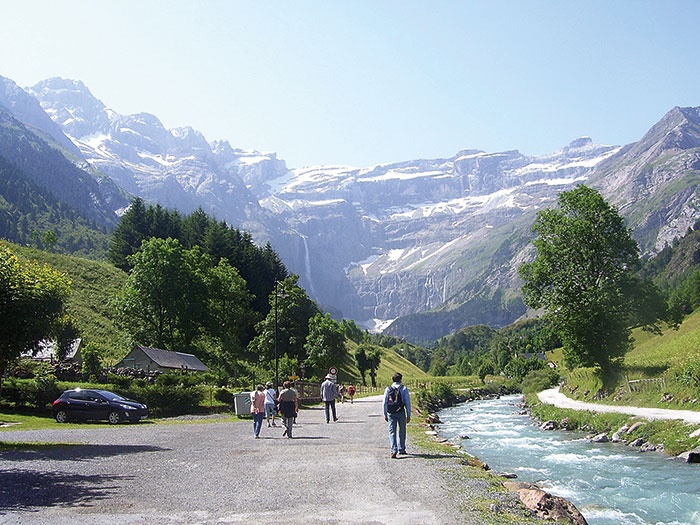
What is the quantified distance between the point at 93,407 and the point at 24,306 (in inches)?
539

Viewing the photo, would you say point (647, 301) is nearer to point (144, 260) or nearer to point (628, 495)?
point (628, 495)

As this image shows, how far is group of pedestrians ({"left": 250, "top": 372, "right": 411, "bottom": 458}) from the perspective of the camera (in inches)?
722

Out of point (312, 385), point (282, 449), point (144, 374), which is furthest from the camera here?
point (312, 385)

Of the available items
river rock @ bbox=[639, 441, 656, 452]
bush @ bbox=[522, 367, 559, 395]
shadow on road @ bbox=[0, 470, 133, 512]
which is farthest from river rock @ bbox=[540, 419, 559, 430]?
bush @ bbox=[522, 367, 559, 395]

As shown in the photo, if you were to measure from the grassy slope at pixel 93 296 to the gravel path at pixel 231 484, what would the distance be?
156 feet

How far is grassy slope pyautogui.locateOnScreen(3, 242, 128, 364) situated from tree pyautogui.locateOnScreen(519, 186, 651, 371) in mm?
47838

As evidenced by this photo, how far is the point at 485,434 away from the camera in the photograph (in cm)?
4034

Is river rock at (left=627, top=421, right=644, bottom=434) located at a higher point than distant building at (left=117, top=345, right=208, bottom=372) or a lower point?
lower

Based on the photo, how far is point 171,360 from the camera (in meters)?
60.6

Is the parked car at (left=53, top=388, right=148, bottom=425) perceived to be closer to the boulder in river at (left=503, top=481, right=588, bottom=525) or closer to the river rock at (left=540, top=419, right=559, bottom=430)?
the boulder in river at (left=503, top=481, right=588, bottom=525)

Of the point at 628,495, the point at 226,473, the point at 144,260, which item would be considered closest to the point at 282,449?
the point at 226,473

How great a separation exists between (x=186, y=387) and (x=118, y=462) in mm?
27517

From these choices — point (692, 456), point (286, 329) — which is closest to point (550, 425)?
point (692, 456)

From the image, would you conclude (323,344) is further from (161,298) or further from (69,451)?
(69,451)
